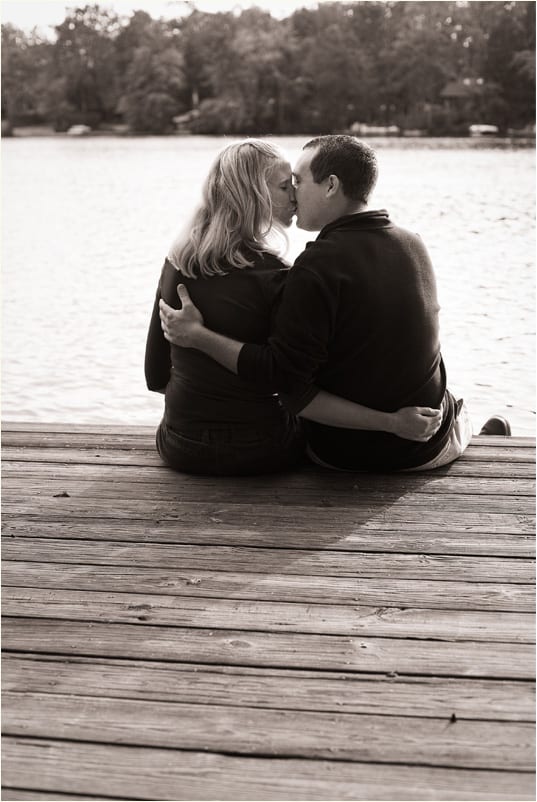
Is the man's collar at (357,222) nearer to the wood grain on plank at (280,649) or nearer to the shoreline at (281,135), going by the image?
the wood grain on plank at (280,649)

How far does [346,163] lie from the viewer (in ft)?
9.98

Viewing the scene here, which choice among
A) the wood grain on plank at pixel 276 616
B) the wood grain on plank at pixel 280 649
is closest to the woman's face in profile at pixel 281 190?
the wood grain on plank at pixel 276 616

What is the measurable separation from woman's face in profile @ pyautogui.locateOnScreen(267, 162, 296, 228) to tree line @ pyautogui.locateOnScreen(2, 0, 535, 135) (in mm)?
56298

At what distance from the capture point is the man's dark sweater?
3.00m

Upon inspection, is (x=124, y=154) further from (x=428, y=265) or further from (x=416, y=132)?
(x=428, y=265)

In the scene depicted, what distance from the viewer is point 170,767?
186 cm

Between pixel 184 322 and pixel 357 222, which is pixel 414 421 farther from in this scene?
pixel 184 322

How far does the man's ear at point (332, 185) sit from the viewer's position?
306cm

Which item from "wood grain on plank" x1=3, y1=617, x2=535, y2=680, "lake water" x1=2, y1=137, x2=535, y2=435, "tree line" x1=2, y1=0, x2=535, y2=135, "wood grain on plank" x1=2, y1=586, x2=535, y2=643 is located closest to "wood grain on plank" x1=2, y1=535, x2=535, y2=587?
"wood grain on plank" x1=2, y1=586, x2=535, y2=643

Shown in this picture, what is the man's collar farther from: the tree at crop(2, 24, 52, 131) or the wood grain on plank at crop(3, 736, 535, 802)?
the tree at crop(2, 24, 52, 131)

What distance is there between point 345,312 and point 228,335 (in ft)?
1.28

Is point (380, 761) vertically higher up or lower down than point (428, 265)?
lower down

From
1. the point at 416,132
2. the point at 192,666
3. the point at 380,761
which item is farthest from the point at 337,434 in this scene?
the point at 416,132

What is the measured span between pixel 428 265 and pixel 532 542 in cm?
93
